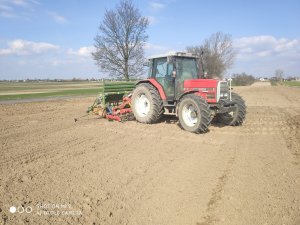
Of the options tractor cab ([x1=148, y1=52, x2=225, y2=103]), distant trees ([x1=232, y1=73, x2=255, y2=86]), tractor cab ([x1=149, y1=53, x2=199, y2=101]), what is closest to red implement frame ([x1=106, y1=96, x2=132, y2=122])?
tractor cab ([x1=148, y1=52, x2=225, y2=103])

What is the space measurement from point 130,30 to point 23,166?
80.5 feet

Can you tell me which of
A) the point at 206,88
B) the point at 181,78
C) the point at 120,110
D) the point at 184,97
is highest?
the point at 181,78

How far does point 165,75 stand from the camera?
10.7 m

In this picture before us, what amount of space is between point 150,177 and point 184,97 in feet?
14.4

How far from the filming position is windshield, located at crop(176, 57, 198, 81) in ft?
34.0

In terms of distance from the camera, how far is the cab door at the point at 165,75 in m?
10.5

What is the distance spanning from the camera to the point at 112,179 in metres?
5.46

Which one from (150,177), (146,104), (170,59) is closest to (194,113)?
(170,59)

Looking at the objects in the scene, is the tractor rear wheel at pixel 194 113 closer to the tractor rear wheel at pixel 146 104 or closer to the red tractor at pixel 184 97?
the red tractor at pixel 184 97

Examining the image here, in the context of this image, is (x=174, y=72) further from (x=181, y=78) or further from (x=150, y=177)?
(x=150, y=177)

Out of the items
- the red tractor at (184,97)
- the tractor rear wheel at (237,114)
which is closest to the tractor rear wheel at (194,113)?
the red tractor at (184,97)

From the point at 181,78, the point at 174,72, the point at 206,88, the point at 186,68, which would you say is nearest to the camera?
the point at 206,88

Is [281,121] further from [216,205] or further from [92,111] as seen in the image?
[216,205]

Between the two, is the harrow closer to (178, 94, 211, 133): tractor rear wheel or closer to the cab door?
the cab door
